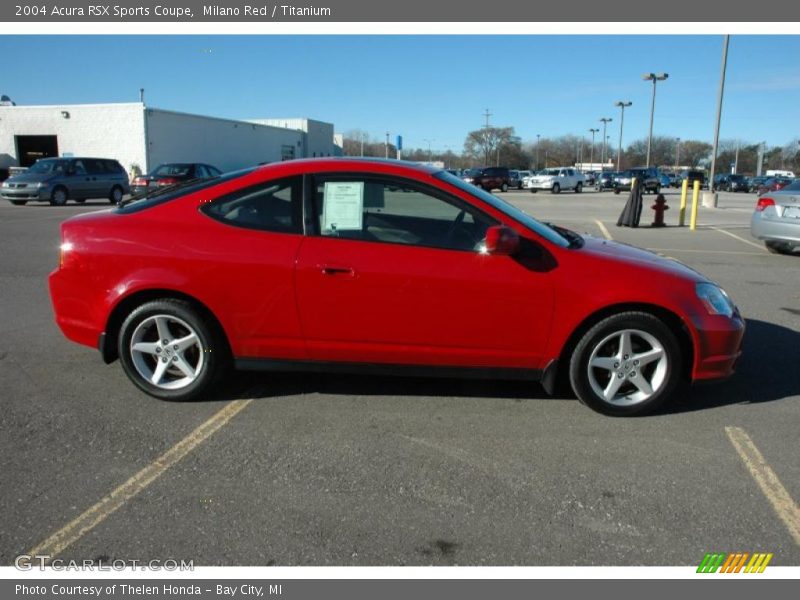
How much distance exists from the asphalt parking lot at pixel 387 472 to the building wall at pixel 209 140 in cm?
3869

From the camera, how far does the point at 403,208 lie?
424 centimetres

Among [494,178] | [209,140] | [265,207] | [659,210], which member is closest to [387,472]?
[265,207]

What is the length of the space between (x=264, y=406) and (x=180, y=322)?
78 cm

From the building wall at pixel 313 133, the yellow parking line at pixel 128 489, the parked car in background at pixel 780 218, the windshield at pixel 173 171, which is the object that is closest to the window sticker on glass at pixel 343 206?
the yellow parking line at pixel 128 489

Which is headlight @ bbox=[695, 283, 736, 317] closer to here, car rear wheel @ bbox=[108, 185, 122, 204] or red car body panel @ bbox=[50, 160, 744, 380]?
red car body panel @ bbox=[50, 160, 744, 380]

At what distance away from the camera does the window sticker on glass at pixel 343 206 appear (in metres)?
4.11

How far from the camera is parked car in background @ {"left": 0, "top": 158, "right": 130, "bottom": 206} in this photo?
21.6 m

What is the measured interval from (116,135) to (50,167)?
19.4m

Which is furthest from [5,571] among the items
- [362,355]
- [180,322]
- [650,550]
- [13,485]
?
[650,550]

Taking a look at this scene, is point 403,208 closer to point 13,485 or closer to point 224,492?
point 224,492

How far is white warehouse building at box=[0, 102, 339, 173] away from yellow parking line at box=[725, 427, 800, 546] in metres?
39.7

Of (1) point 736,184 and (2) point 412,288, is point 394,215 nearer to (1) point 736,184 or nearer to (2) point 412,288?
(2) point 412,288

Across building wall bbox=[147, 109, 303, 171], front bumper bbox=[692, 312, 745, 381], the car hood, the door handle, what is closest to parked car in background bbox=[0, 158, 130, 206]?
building wall bbox=[147, 109, 303, 171]

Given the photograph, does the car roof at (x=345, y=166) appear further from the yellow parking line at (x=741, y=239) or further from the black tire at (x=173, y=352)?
the yellow parking line at (x=741, y=239)
